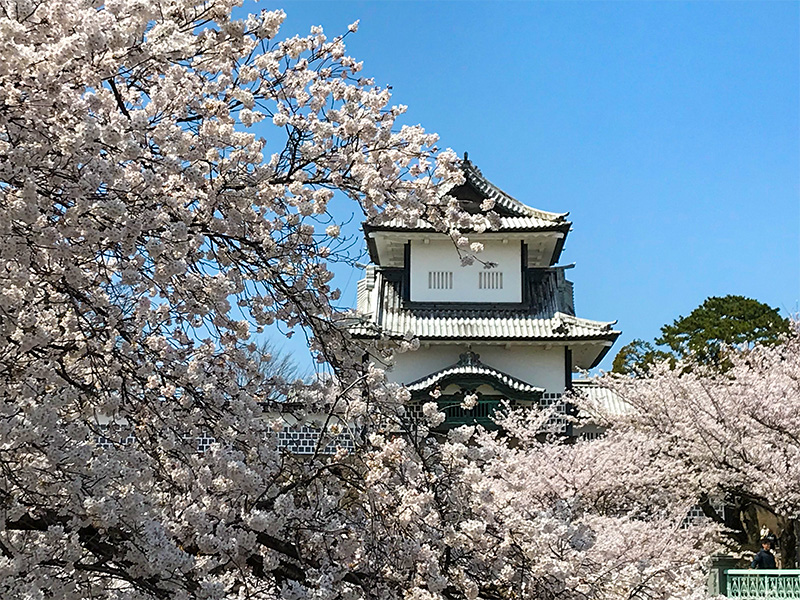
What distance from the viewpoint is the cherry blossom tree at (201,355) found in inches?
114

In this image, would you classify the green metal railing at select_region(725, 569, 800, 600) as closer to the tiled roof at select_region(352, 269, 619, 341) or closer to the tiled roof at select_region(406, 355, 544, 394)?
the tiled roof at select_region(406, 355, 544, 394)

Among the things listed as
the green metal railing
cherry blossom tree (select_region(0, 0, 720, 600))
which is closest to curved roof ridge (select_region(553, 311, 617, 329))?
the green metal railing

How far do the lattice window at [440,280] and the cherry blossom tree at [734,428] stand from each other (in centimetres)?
467

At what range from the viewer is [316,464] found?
384 cm

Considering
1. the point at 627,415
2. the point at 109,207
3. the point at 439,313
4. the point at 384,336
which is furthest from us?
the point at 439,313

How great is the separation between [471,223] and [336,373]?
3.58ft

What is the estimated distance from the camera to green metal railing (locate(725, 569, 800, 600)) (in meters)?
10.1

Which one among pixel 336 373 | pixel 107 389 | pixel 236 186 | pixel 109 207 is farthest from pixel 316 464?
pixel 109 207

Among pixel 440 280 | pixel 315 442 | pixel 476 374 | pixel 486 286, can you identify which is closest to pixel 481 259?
pixel 486 286

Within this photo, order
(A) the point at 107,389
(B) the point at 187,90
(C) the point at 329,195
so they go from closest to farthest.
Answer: (A) the point at 107,389 < (B) the point at 187,90 < (C) the point at 329,195

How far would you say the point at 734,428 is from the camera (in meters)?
12.8

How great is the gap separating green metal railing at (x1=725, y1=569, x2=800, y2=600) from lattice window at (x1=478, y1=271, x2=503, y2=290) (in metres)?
9.44

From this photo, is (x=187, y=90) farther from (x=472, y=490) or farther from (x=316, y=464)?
(x=472, y=490)

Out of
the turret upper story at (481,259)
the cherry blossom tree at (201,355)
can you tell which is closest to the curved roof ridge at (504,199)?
the turret upper story at (481,259)
